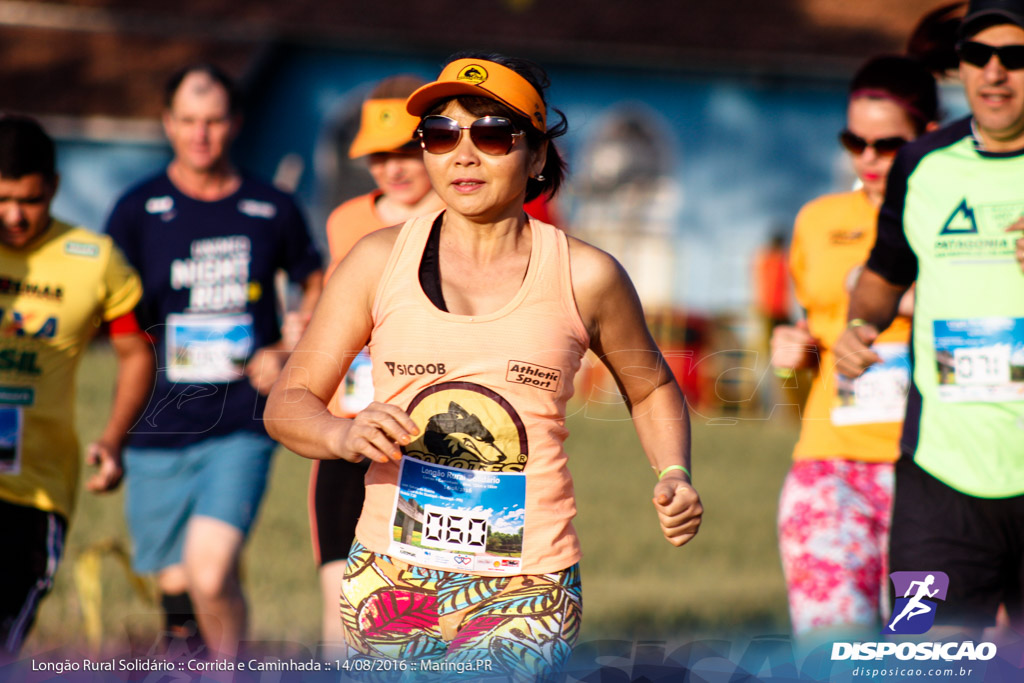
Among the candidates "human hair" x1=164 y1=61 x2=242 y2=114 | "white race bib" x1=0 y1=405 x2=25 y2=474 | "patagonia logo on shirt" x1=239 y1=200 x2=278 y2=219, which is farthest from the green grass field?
"human hair" x1=164 y1=61 x2=242 y2=114

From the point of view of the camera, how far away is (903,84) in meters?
4.94

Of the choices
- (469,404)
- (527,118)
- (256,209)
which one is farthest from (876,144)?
(256,209)

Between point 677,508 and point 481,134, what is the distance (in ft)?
3.43

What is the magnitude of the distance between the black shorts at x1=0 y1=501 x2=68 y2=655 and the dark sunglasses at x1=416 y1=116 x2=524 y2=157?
2292 mm

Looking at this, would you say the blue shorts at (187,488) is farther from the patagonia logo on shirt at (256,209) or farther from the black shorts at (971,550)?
the black shorts at (971,550)

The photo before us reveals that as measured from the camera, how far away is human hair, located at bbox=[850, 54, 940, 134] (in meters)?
4.92

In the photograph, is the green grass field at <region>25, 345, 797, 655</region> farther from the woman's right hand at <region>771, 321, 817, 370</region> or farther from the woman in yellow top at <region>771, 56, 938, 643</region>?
the woman in yellow top at <region>771, 56, 938, 643</region>

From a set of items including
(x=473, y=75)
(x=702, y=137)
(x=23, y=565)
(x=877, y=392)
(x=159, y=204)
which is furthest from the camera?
(x=702, y=137)

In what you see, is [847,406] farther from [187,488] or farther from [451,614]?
[187,488]

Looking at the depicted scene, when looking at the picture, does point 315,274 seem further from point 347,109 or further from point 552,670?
point 347,109

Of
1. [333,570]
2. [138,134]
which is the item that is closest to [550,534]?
[333,570]

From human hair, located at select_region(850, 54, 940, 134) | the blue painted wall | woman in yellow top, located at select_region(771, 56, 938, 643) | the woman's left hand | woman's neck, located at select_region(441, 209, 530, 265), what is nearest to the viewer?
the woman's left hand

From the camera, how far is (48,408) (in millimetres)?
4613

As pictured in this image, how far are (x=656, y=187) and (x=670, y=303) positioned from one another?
91.4 inches
